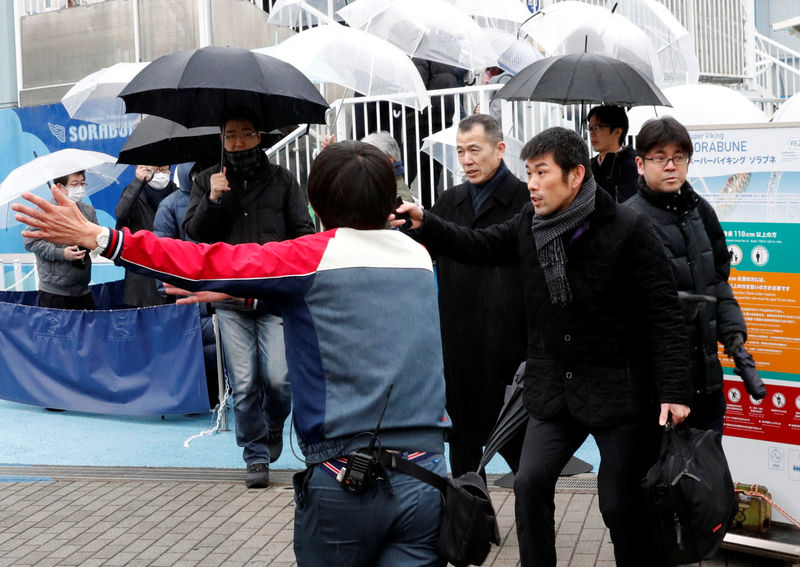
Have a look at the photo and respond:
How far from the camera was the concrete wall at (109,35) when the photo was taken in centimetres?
1400

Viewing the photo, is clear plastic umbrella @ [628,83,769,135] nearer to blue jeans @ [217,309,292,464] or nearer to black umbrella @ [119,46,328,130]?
black umbrella @ [119,46,328,130]

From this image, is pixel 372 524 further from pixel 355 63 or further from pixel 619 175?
pixel 355 63

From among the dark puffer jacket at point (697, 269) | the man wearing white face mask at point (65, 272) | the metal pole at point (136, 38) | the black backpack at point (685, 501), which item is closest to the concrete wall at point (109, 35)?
the metal pole at point (136, 38)

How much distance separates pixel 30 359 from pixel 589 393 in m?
6.72

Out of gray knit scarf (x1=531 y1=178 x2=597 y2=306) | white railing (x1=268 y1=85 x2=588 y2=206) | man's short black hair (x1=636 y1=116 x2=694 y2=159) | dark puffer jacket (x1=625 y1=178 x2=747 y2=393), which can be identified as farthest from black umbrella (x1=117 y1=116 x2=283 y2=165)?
gray knit scarf (x1=531 y1=178 x2=597 y2=306)

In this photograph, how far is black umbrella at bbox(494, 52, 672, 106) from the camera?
6.46m

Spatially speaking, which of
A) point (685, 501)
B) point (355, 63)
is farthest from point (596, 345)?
point (355, 63)

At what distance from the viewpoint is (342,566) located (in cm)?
304

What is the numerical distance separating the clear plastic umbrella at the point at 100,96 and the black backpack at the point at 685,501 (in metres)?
6.57

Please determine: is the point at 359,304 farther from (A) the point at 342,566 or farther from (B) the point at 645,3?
(B) the point at 645,3

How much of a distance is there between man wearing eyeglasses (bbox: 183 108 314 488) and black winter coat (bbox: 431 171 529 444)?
44.3 inches

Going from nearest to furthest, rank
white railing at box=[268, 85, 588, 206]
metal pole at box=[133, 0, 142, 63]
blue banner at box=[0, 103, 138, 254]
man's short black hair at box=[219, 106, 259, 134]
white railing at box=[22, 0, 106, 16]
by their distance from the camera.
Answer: man's short black hair at box=[219, 106, 259, 134] → white railing at box=[268, 85, 588, 206] → blue banner at box=[0, 103, 138, 254] → metal pole at box=[133, 0, 142, 63] → white railing at box=[22, 0, 106, 16]

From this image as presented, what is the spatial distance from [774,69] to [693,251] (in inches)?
592

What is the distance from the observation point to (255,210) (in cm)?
657
